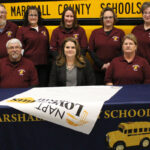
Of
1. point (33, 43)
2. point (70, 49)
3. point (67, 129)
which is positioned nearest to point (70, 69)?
point (70, 49)

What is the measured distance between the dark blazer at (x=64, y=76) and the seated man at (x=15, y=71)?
22 cm

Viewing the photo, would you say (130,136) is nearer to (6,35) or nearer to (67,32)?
(67,32)

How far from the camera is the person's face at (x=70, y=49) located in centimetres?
323

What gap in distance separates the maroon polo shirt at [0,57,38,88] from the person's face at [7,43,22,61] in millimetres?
75

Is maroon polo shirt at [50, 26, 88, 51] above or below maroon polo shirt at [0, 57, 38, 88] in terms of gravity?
above

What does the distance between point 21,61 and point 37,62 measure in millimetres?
576

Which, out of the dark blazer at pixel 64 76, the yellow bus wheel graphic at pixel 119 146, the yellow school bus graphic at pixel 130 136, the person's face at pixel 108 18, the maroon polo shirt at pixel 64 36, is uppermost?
the person's face at pixel 108 18

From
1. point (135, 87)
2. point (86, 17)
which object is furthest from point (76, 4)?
point (135, 87)

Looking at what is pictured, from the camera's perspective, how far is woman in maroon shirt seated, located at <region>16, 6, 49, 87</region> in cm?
379

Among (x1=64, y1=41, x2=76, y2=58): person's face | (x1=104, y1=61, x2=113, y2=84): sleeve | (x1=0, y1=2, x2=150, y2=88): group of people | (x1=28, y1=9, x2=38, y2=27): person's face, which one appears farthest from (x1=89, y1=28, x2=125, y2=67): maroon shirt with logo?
(x1=28, y1=9, x2=38, y2=27): person's face

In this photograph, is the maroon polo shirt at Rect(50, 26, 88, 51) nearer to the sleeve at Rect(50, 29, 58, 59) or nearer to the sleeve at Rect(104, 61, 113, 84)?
the sleeve at Rect(50, 29, 58, 59)

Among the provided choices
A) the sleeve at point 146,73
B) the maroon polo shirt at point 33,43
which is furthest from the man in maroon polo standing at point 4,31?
the sleeve at point 146,73

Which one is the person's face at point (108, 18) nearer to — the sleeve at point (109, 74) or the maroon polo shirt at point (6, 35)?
the sleeve at point (109, 74)

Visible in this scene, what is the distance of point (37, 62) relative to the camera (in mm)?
3863
